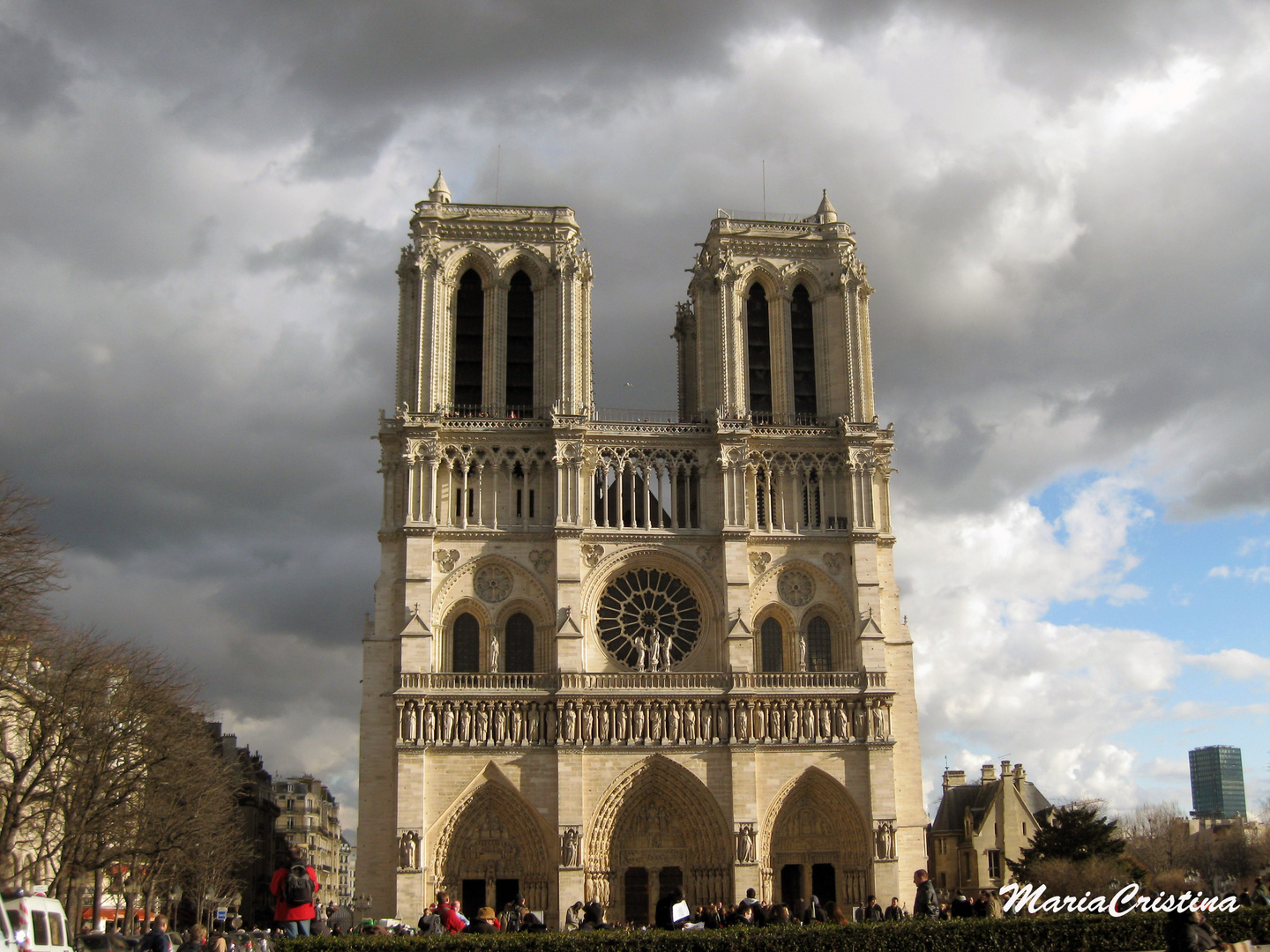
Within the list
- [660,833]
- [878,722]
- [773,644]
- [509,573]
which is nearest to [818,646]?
[773,644]

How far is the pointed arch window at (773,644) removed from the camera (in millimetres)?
45531

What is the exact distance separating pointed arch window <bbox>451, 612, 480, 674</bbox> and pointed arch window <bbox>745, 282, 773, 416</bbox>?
41.0 ft

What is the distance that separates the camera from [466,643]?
4425cm

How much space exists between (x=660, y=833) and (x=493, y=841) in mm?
5303

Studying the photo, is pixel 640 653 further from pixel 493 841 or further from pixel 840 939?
pixel 840 939

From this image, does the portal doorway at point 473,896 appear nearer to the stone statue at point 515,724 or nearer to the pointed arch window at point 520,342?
the stone statue at point 515,724

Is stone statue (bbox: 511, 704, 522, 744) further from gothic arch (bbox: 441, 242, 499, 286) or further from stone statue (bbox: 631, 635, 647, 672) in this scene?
gothic arch (bbox: 441, 242, 499, 286)

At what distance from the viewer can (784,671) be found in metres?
44.6

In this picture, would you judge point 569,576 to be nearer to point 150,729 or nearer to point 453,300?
point 453,300

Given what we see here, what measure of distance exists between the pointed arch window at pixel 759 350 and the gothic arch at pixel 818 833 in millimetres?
13308

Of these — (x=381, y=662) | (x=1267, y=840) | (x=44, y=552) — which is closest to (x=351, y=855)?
(x=1267, y=840)

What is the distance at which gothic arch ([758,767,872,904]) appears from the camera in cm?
4231

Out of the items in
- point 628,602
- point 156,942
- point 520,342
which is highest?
point 520,342

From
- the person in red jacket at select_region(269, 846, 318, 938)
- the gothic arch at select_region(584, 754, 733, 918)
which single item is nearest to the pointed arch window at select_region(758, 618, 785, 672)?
Result: the gothic arch at select_region(584, 754, 733, 918)
